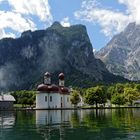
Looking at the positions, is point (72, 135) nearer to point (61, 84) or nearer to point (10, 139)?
point (10, 139)

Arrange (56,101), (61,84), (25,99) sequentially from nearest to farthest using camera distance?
(56,101)
(61,84)
(25,99)

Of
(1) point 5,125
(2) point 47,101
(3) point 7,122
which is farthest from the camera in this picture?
(2) point 47,101

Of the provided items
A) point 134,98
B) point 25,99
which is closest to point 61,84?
point 25,99

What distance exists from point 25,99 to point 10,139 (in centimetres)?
14817

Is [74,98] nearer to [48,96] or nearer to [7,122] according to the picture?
[48,96]

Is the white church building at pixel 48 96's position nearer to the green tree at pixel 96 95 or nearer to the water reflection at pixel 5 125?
the green tree at pixel 96 95

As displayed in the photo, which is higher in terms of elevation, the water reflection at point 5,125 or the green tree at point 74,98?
the green tree at point 74,98

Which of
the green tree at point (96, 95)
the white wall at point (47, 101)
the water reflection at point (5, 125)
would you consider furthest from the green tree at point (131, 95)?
the water reflection at point (5, 125)

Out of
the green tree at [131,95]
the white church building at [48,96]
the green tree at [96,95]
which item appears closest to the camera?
the white church building at [48,96]

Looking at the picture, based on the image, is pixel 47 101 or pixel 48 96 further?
pixel 48 96

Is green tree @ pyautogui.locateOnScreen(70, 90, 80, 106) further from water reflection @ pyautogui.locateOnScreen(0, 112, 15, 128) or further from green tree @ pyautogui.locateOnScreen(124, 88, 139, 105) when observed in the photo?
water reflection @ pyautogui.locateOnScreen(0, 112, 15, 128)

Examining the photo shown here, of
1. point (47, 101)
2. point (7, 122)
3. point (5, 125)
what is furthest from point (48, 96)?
point (5, 125)

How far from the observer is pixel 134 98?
187500 millimetres

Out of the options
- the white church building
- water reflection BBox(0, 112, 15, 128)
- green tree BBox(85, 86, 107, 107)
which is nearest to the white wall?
the white church building
